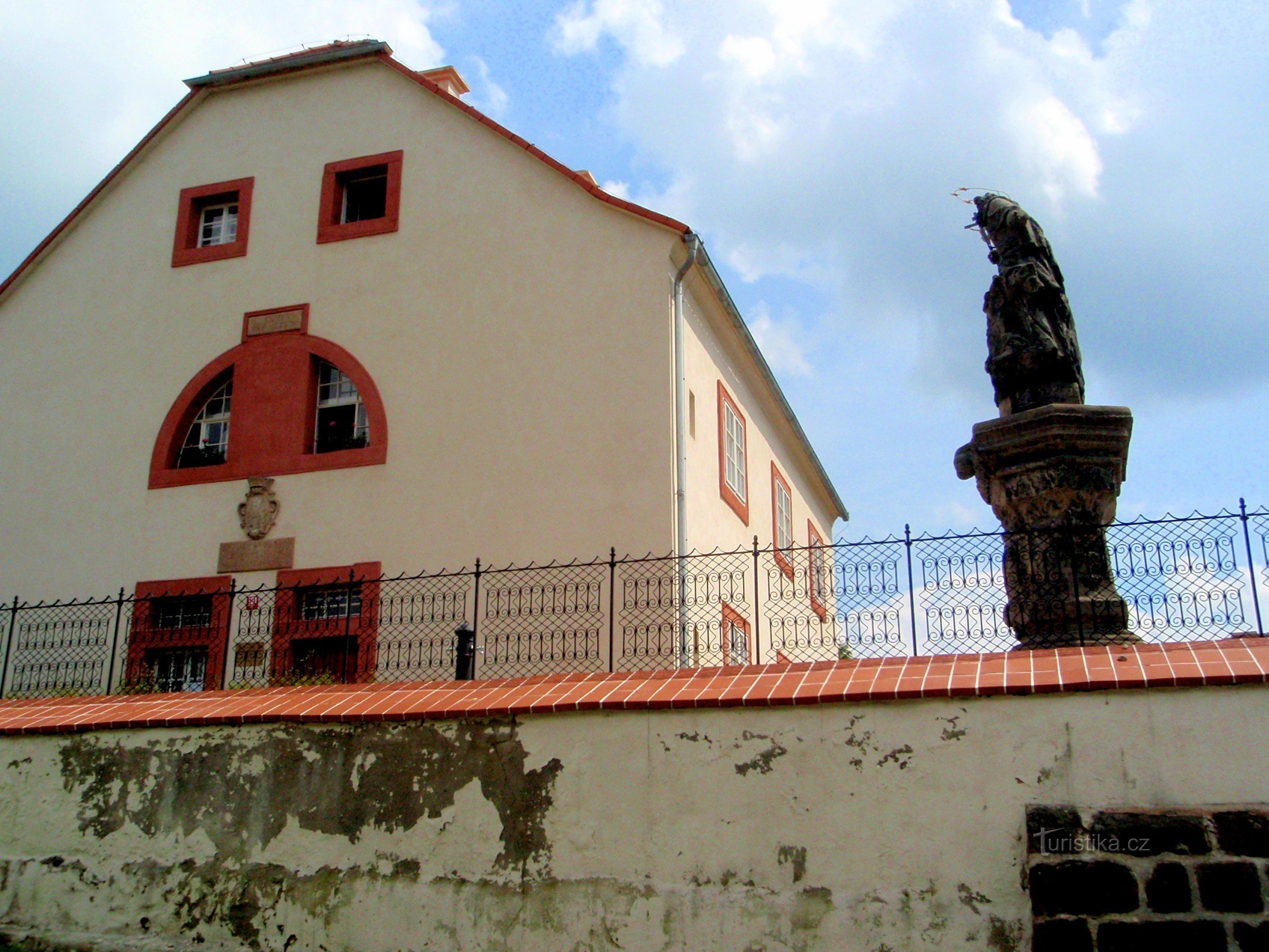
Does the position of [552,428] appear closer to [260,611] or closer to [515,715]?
[260,611]

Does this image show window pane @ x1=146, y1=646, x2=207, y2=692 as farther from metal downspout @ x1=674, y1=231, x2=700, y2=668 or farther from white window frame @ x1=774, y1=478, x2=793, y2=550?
white window frame @ x1=774, y1=478, x2=793, y2=550

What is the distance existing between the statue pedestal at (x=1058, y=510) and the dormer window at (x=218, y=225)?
459 inches

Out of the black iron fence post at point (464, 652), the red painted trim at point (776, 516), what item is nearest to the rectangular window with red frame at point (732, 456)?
the red painted trim at point (776, 516)

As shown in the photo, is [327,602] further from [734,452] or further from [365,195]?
[734,452]

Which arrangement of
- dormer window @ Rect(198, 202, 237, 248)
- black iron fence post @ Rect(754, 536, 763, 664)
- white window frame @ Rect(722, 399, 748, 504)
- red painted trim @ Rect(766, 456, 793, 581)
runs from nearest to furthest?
black iron fence post @ Rect(754, 536, 763, 664)
white window frame @ Rect(722, 399, 748, 504)
dormer window @ Rect(198, 202, 237, 248)
red painted trim @ Rect(766, 456, 793, 581)

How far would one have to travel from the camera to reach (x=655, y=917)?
23.0 feet

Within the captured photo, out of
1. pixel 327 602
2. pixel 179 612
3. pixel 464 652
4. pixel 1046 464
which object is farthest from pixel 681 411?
pixel 179 612

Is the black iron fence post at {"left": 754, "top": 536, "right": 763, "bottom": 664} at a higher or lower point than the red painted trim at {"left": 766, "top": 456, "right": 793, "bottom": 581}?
lower

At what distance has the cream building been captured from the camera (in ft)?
46.5

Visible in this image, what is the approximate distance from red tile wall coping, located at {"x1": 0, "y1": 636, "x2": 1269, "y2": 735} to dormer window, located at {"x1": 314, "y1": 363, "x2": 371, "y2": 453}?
6.36 metres

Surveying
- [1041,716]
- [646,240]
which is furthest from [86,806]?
[646,240]

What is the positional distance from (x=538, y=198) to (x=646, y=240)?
1664 millimetres

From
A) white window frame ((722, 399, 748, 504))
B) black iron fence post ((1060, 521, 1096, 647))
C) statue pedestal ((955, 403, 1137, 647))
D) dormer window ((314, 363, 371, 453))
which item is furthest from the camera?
white window frame ((722, 399, 748, 504))

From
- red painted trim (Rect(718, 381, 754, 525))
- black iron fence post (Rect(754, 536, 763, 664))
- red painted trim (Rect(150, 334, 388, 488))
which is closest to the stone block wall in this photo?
black iron fence post (Rect(754, 536, 763, 664))
